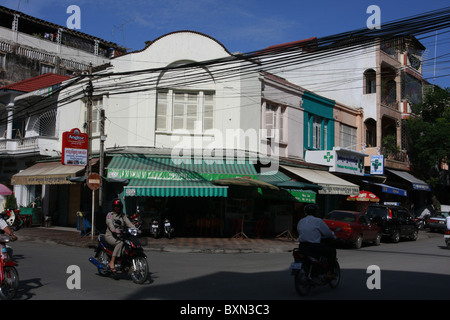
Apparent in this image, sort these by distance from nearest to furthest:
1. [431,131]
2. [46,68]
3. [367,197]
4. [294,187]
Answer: [294,187]
[367,197]
[431,131]
[46,68]

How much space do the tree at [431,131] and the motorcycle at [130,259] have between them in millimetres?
26205

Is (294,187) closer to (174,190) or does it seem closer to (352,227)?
(352,227)

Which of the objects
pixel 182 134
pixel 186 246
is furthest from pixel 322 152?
pixel 186 246

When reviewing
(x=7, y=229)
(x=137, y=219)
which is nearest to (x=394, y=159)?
(x=137, y=219)

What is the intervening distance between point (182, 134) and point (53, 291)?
1308cm

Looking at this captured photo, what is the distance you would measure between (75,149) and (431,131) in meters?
23.0

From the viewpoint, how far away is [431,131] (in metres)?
30.4

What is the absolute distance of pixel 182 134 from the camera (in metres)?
20.6

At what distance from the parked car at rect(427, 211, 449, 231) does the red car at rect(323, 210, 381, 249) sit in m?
11.7

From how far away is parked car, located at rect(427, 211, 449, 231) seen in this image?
95.0 feet

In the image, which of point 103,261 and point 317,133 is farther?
point 317,133

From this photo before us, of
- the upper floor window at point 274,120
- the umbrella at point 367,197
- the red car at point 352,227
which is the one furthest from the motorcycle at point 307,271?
the umbrella at point 367,197

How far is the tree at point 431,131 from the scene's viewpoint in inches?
1194

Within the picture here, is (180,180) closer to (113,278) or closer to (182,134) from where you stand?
(182,134)
